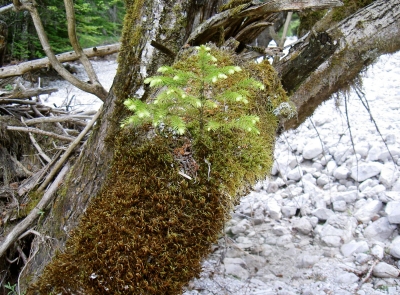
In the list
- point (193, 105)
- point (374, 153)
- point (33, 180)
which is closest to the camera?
point (193, 105)

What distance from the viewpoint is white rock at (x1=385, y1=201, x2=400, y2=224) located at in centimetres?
505

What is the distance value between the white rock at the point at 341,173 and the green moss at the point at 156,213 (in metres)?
4.95

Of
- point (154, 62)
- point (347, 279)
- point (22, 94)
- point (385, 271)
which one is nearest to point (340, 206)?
point (385, 271)

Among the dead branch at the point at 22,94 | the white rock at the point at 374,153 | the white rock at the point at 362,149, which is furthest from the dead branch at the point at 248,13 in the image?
the white rock at the point at 362,149

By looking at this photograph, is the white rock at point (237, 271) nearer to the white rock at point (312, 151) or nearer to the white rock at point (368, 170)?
Answer: the white rock at point (368, 170)

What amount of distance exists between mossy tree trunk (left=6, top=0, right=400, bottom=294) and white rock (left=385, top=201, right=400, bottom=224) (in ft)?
9.66

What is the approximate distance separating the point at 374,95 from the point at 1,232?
28.2ft

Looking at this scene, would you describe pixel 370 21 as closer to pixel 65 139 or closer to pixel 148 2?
pixel 148 2

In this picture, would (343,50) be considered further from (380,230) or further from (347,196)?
(347,196)

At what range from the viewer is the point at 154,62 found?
258cm

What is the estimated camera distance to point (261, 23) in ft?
8.69

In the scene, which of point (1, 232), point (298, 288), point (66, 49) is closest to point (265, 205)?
point (298, 288)

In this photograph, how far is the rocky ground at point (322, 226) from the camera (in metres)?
4.29

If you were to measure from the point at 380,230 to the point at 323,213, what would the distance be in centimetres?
85
